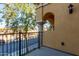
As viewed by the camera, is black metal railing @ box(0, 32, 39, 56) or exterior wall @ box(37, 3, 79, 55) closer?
black metal railing @ box(0, 32, 39, 56)

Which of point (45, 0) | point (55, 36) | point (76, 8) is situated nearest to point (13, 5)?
point (45, 0)

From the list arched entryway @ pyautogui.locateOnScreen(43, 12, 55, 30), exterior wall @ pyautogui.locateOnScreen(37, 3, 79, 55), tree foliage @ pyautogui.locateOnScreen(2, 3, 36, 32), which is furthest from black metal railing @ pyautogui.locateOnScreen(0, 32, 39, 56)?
arched entryway @ pyautogui.locateOnScreen(43, 12, 55, 30)

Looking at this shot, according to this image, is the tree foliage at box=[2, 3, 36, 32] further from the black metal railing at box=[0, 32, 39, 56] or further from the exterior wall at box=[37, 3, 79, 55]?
the exterior wall at box=[37, 3, 79, 55]

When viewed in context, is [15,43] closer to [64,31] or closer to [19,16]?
[19,16]

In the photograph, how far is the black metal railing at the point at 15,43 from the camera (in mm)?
4289

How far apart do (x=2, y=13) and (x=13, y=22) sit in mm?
344

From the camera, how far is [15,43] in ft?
14.6

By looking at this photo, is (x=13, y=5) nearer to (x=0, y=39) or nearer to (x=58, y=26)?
(x=0, y=39)

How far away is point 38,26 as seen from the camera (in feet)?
15.6

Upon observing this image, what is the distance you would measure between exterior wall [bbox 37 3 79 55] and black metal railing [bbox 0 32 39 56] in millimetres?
751

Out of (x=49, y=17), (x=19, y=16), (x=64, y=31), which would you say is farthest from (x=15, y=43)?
(x=49, y=17)

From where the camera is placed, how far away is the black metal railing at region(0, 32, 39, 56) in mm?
4289

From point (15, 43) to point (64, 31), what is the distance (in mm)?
1491

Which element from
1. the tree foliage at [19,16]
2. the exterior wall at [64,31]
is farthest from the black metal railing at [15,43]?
the exterior wall at [64,31]
